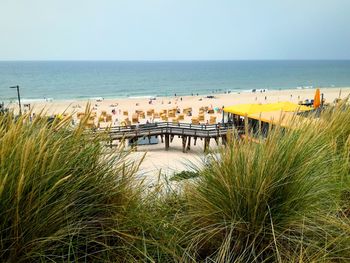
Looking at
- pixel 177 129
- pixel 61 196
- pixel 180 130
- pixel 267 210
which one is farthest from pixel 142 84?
pixel 61 196

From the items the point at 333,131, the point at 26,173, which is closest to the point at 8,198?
the point at 26,173

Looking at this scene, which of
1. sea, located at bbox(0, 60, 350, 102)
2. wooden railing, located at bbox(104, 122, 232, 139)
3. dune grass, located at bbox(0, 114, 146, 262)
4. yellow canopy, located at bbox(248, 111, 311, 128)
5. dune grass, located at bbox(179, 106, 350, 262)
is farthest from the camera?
sea, located at bbox(0, 60, 350, 102)

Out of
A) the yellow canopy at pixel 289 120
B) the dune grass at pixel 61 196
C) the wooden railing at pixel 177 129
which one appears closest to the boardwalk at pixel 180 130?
the wooden railing at pixel 177 129

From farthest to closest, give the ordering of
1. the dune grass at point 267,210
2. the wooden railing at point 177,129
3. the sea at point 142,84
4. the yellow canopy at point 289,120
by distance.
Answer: the sea at point 142,84, the wooden railing at point 177,129, the yellow canopy at point 289,120, the dune grass at point 267,210

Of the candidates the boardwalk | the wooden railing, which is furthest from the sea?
the boardwalk

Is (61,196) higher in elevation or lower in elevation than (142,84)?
higher

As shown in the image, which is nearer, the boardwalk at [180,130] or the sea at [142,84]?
the boardwalk at [180,130]

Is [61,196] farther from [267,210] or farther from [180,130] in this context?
[180,130]

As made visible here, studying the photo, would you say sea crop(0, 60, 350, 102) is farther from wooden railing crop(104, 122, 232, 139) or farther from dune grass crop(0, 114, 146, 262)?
dune grass crop(0, 114, 146, 262)

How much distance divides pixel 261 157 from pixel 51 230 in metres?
1.39

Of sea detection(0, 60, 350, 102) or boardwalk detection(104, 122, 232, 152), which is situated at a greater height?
sea detection(0, 60, 350, 102)

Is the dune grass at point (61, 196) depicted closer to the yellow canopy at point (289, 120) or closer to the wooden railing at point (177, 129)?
the yellow canopy at point (289, 120)

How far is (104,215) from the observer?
2021 mm

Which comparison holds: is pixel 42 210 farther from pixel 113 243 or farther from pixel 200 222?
pixel 200 222
